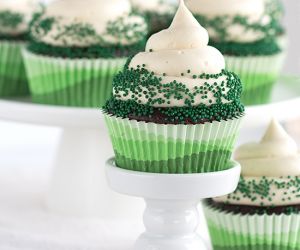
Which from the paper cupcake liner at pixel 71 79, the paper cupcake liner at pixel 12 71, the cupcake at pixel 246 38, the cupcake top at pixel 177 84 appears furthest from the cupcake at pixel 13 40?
the cupcake top at pixel 177 84

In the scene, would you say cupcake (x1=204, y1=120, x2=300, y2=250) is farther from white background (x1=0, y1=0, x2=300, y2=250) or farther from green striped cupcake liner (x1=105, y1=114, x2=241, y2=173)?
white background (x1=0, y1=0, x2=300, y2=250)

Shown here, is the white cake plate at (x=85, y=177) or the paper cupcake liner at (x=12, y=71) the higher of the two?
the paper cupcake liner at (x=12, y=71)

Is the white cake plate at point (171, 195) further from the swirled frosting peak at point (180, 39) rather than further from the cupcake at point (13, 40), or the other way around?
the cupcake at point (13, 40)

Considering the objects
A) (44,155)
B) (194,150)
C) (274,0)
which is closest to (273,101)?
(274,0)

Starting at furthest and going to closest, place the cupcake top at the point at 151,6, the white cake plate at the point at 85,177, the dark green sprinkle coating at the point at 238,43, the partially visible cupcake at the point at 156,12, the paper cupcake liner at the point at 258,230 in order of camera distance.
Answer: the cupcake top at the point at 151,6 → the partially visible cupcake at the point at 156,12 → the white cake plate at the point at 85,177 → the dark green sprinkle coating at the point at 238,43 → the paper cupcake liner at the point at 258,230

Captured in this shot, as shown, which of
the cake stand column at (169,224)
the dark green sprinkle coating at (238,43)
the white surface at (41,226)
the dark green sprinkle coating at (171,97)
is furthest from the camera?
the dark green sprinkle coating at (238,43)

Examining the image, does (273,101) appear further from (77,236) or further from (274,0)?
(77,236)

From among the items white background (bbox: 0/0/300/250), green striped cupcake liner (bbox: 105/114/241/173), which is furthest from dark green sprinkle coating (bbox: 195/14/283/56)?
green striped cupcake liner (bbox: 105/114/241/173)

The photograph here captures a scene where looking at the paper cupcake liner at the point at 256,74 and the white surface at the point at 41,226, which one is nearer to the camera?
the white surface at the point at 41,226
